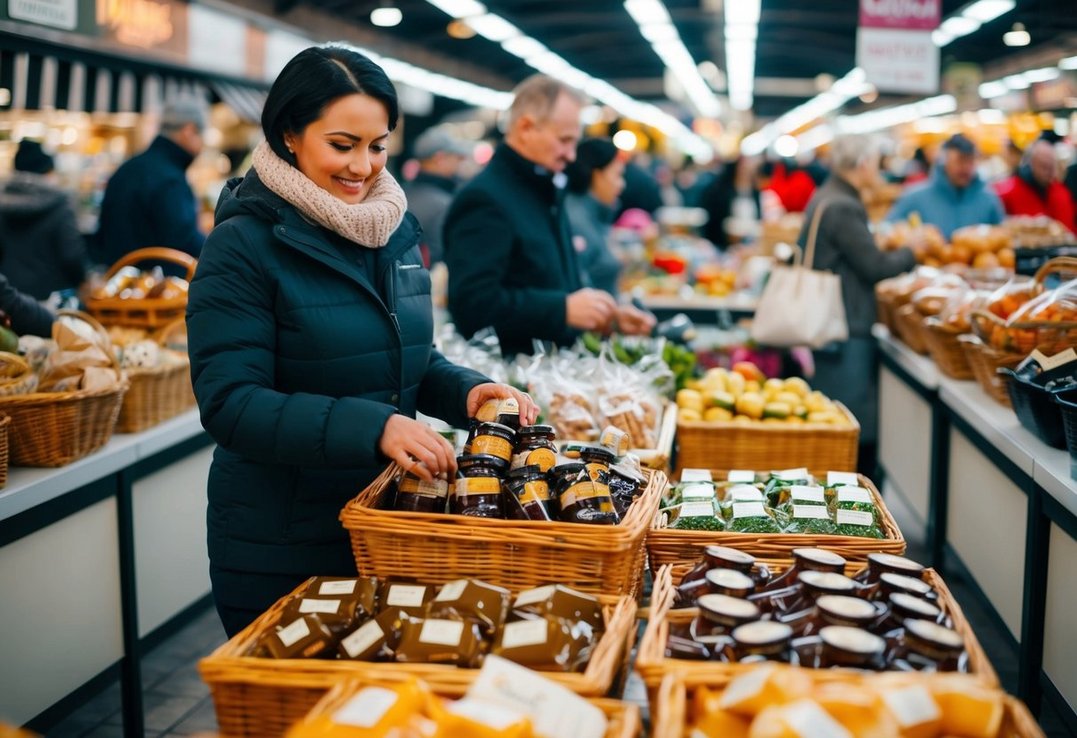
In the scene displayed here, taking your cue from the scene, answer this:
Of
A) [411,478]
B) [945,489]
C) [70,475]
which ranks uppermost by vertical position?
[411,478]

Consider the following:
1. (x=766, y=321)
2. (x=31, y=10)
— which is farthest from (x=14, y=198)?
(x=766, y=321)

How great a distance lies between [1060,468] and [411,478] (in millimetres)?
1882

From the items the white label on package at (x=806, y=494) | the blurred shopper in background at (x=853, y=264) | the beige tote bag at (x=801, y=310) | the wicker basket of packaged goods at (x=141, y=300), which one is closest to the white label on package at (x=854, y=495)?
the white label on package at (x=806, y=494)

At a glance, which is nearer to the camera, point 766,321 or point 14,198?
point 766,321

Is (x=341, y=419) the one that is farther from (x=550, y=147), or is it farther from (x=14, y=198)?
(x=14, y=198)

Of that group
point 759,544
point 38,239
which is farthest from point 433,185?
point 759,544

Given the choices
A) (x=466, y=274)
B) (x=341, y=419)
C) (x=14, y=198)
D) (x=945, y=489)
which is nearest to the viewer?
(x=341, y=419)

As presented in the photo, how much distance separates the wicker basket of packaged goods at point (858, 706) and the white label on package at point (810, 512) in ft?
2.28

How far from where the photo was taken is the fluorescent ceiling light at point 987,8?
7.44 m

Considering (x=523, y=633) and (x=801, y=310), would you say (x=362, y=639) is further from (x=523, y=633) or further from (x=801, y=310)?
(x=801, y=310)

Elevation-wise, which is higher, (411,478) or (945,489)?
(411,478)

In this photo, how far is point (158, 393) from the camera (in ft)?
10.8

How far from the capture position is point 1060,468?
269 centimetres

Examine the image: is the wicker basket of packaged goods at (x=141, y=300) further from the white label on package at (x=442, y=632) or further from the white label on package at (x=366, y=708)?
the white label on package at (x=366, y=708)
